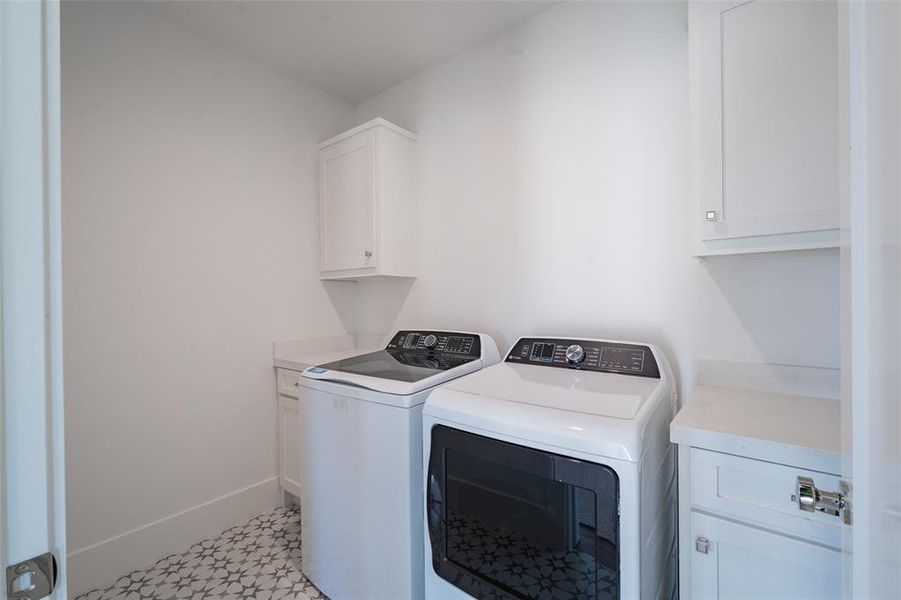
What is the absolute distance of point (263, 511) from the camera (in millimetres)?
2244

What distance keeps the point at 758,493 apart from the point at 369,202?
6.73ft

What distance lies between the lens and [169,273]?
192cm

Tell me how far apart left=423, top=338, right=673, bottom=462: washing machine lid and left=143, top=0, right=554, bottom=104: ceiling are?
174cm

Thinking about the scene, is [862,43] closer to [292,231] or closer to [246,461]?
[292,231]

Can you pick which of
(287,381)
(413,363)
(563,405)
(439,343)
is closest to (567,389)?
(563,405)

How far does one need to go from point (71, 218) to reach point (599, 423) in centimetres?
219

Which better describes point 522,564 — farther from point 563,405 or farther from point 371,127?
point 371,127

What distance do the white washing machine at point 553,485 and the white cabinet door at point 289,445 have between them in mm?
1170

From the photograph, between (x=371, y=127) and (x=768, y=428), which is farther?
(x=371, y=127)

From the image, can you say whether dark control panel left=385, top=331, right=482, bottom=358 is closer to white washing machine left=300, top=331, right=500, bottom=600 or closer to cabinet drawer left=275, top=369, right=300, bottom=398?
white washing machine left=300, top=331, right=500, bottom=600

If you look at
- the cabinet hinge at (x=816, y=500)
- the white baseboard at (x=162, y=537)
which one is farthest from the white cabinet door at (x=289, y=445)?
the cabinet hinge at (x=816, y=500)

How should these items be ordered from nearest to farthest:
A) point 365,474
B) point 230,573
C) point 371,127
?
point 365,474 → point 230,573 → point 371,127

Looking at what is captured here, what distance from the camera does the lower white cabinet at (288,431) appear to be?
7.12ft

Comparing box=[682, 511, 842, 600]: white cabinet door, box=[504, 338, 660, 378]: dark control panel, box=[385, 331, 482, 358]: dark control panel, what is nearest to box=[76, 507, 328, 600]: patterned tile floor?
box=[385, 331, 482, 358]: dark control panel
